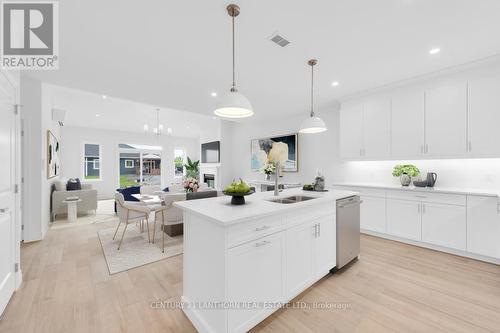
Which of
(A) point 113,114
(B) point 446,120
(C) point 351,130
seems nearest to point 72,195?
(A) point 113,114

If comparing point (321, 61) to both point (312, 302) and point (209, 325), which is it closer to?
point (312, 302)

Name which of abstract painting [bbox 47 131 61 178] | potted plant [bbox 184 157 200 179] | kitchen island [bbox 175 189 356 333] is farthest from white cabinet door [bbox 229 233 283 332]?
potted plant [bbox 184 157 200 179]

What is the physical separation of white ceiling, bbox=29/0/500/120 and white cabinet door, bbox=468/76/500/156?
45cm

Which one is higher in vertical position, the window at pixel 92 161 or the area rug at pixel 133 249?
the window at pixel 92 161

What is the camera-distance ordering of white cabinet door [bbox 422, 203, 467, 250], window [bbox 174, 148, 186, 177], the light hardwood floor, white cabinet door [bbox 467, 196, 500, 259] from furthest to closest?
window [bbox 174, 148, 186, 177] → white cabinet door [bbox 422, 203, 467, 250] → white cabinet door [bbox 467, 196, 500, 259] → the light hardwood floor

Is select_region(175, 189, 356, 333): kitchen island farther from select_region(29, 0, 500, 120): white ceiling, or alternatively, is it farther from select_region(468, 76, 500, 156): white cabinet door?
select_region(468, 76, 500, 156): white cabinet door

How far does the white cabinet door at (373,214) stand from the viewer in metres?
3.65

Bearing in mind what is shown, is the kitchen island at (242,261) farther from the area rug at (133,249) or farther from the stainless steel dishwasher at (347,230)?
the area rug at (133,249)

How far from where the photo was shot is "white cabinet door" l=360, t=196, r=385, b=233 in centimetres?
365

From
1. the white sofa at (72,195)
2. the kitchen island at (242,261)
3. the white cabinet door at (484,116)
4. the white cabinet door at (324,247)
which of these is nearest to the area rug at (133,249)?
the kitchen island at (242,261)

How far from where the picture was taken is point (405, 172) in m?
3.56

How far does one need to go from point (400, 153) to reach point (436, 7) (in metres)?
2.30

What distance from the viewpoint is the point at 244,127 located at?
696 cm

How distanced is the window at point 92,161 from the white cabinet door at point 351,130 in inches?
338
